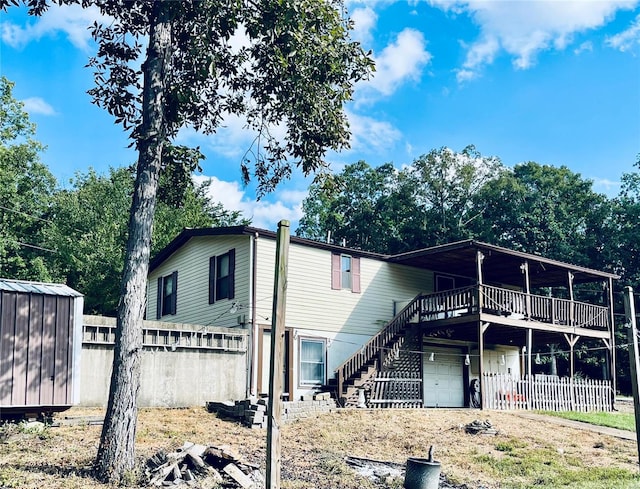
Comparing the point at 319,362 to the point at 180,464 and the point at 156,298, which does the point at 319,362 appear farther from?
the point at 180,464

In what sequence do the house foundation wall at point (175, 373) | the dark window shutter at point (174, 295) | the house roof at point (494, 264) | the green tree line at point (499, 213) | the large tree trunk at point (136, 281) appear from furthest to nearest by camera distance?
the green tree line at point (499, 213) → the dark window shutter at point (174, 295) → the house roof at point (494, 264) → the house foundation wall at point (175, 373) → the large tree trunk at point (136, 281)

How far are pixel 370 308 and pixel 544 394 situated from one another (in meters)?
6.48

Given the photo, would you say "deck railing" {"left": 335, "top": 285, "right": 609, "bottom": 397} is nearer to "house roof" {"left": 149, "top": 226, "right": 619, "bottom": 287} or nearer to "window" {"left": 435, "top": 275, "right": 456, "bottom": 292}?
"house roof" {"left": 149, "top": 226, "right": 619, "bottom": 287}

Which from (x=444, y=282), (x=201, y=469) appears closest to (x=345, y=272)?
(x=444, y=282)

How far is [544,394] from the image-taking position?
22.6m

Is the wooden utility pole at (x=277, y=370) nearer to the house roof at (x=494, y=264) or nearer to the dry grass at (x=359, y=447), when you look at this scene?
the dry grass at (x=359, y=447)

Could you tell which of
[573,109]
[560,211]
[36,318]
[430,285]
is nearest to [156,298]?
[430,285]

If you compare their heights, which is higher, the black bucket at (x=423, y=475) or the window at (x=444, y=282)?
the window at (x=444, y=282)

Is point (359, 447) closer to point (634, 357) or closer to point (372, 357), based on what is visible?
point (634, 357)

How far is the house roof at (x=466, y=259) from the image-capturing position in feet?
72.8

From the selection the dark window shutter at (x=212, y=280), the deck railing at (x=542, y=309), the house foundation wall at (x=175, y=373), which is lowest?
the house foundation wall at (x=175, y=373)

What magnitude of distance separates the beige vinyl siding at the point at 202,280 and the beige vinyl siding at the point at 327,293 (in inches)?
21.7

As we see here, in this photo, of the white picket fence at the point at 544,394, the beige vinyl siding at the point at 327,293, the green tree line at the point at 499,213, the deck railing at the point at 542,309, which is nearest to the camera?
the beige vinyl siding at the point at 327,293

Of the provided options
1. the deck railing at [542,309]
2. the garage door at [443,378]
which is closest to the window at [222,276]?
the garage door at [443,378]
